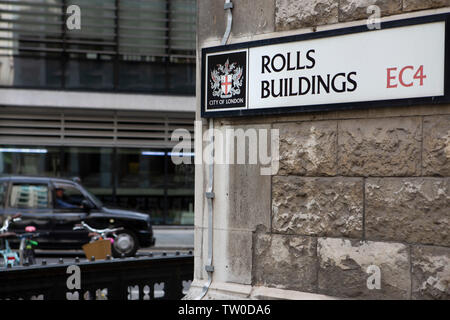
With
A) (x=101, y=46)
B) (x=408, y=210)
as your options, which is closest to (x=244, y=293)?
(x=408, y=210)

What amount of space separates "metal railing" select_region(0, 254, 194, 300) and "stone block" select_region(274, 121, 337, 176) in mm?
1802

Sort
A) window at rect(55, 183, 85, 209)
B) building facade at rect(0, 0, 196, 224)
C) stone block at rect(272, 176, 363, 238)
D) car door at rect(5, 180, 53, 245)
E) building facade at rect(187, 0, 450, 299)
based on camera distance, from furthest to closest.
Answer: building facade at rect(0, 0, 196, 224) → window at rect(55, 183, 85, 209) → car door at rect(5, 180, 53, 245) → stone block at rect(272, 176, 363, 238) → building facade at rect(187, 0, 450, 299)

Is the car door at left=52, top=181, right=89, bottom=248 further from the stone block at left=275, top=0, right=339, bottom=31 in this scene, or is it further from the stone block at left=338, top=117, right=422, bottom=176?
the stone block at left=338, top=117, right=422, bottom=176

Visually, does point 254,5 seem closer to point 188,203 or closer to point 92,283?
point 92,283

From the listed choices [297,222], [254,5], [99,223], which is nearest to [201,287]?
[297,222]

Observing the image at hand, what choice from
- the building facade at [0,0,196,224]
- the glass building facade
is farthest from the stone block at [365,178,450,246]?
the glass building facade

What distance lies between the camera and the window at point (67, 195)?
13883mm

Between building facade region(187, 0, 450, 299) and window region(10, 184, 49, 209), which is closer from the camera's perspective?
building facade region(187, 0, 450, 299)

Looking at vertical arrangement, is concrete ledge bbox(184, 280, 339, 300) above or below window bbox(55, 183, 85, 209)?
below

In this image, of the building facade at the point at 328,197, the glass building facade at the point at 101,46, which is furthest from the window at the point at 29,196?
the building facade at the point at 328,197

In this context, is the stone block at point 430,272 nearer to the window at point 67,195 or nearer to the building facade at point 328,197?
the building facade at point 328,197

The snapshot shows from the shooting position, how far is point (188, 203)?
1997 cm

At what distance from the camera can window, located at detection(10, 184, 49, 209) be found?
1370cm

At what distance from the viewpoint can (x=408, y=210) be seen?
379 centimetres
